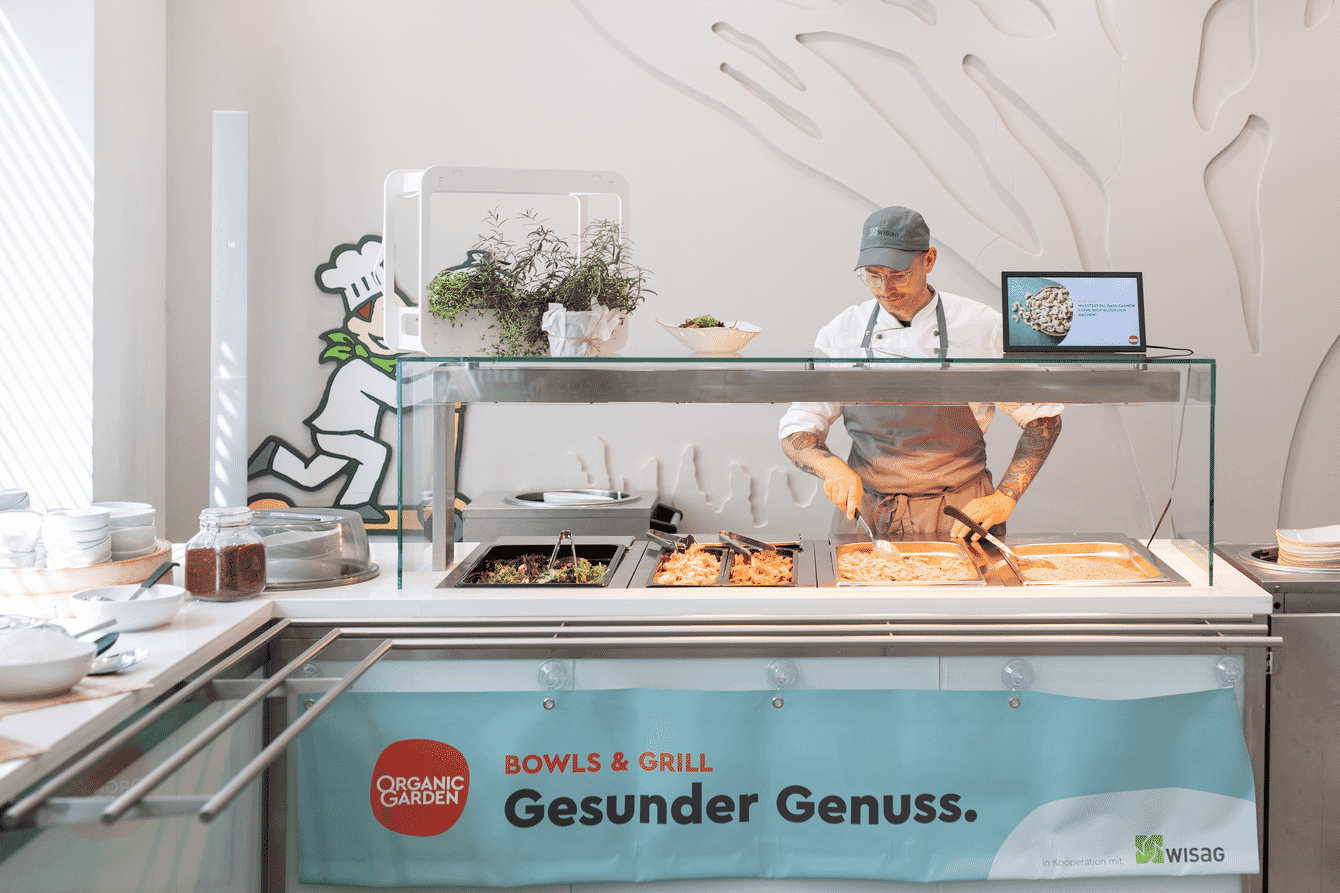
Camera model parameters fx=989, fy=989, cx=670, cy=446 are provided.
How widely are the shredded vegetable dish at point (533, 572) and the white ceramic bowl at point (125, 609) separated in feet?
2.09

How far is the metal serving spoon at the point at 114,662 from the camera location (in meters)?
1.70

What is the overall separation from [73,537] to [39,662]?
607 millimetres

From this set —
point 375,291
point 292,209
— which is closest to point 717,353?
point 375,291

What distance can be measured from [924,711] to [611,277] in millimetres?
1185

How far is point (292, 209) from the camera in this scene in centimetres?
446

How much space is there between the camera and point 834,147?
4.46m

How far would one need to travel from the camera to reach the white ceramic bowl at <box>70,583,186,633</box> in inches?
76.5

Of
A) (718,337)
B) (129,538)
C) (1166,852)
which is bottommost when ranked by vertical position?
(1166,852)

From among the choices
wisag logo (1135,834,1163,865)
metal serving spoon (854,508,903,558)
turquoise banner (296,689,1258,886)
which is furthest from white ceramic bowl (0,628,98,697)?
wisag logo (1135,834,1163,865)

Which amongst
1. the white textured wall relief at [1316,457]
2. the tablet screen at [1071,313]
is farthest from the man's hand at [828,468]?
the white textured wall relief at [1316,457]

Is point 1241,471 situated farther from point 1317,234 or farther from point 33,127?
point 33,127

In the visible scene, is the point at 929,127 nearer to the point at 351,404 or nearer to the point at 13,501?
the point at 351,404

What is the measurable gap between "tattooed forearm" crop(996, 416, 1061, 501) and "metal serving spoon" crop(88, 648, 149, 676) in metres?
2.18

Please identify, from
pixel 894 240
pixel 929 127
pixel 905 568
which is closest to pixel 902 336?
pixel 894 240
